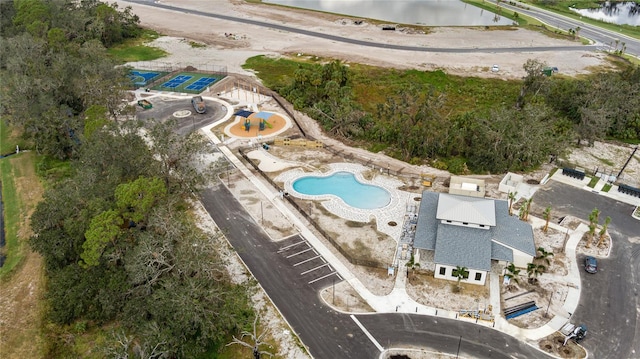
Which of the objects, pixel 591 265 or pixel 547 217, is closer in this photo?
pixel 591 265

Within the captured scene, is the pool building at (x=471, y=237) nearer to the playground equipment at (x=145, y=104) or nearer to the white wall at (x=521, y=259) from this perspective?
the white wall at (x=521, y=259)

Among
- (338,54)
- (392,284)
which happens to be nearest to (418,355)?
(392,284)

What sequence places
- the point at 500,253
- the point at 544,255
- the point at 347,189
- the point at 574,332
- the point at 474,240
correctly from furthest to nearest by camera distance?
the point at 347,189 → the point at 544,255 → the point at 474,240 → the point at 500,253 → the point at 574,332

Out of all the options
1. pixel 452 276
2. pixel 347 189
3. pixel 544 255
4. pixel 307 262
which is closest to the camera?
pixel 452 276

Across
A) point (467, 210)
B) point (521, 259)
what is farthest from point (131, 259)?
point (521, 259)

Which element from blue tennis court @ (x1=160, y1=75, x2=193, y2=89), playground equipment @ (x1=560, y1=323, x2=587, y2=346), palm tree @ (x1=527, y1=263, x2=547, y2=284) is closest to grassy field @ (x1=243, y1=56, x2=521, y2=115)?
blue tennis court @ (x1=160, y1=75, x2=193, y2=89)

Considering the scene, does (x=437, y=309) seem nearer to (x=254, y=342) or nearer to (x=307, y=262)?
(x=307, y=262)
